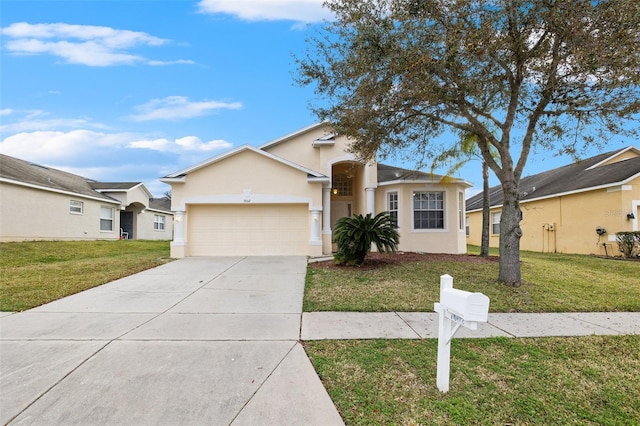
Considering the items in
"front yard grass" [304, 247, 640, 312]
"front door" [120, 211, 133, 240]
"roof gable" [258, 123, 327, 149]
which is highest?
"roof gable" [258, 123, 327, 149]

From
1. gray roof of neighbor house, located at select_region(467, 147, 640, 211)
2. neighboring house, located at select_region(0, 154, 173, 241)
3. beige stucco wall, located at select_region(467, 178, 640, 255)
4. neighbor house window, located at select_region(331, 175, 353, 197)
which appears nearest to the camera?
beige stucco wall, located at select_region(467, 178, 640, 255)

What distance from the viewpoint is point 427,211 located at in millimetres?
15594

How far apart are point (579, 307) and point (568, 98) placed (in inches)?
185

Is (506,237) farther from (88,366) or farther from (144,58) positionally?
(144,58)

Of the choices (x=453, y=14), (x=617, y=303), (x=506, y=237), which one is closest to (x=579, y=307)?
(x=617, y=303)

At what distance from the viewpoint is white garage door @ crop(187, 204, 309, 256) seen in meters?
14.0

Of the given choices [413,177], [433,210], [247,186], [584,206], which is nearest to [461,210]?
[433,210]

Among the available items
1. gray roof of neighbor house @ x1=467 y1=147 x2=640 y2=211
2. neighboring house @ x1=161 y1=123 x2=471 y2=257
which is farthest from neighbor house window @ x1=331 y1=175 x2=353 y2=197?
gray roof of neighbor house @ x1=467 y1=147 x2=640 y2=211

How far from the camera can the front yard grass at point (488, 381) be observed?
3055 mm

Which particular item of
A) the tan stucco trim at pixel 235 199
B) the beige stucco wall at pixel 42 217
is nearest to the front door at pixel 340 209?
the tan stucco trim at pixel 235 199

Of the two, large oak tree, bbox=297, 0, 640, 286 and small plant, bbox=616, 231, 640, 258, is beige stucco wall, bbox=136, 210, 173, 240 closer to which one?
large oak tree, bbox=297, 0, 640, 286

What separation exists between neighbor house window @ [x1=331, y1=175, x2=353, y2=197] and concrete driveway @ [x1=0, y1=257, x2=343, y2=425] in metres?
11.3

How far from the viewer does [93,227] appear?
73.3ft

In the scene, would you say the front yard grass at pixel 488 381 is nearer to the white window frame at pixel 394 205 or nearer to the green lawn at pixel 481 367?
the green lawn at pixel 481 367
